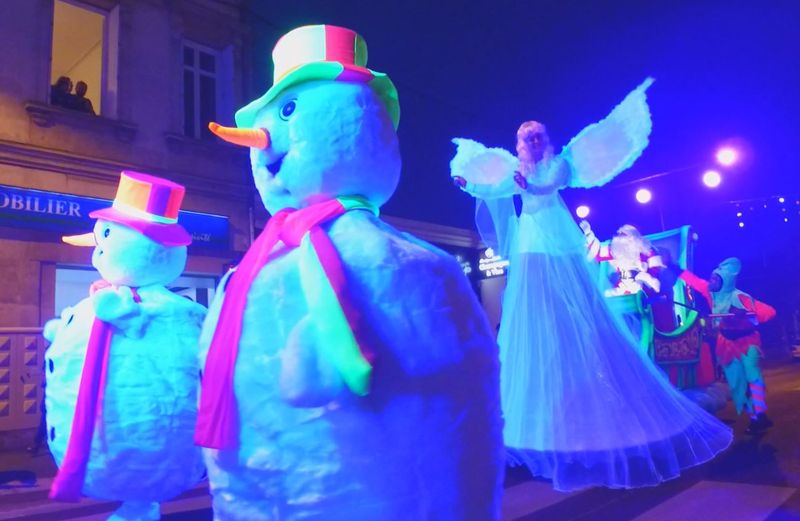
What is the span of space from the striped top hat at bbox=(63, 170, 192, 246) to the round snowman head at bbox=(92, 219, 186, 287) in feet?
0.13

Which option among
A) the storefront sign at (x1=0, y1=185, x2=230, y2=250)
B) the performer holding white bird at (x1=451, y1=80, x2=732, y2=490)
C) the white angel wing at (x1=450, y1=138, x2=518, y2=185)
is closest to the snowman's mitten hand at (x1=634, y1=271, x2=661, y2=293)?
the performer holding white bird at (x1=451, y1=80, x2=732, y2=490)

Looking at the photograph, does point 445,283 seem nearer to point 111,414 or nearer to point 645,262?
point 111,414

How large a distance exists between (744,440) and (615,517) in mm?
2569

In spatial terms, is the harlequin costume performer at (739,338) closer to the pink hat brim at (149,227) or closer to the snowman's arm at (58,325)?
the pink hat brim at (149,227)

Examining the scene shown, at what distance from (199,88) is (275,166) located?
8.19 metres

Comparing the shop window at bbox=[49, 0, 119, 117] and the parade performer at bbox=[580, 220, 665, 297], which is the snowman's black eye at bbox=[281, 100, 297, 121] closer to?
the parade performer at bbox=[580, 220, 665, 297]

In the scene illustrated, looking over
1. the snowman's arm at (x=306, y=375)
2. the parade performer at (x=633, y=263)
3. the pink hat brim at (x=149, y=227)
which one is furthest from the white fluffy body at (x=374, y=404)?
the parade performer at (x=633, y=263)

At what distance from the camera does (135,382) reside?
101 inches

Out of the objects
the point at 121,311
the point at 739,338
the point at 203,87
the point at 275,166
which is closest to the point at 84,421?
the point at 121,311

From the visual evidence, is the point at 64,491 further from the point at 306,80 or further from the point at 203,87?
the point at 203,87

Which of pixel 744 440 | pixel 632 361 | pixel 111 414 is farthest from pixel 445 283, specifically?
pixel 744 440

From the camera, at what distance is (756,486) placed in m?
3.44

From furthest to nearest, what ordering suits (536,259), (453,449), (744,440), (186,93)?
(186,93), (744,440), (536,259), (453,449)

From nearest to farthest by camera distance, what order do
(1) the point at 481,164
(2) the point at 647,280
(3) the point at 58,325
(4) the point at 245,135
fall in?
(4) the point at 245,135 → (3) the point at 58,325 → (1) the point at 481,164 → (2) the point at 647,280
